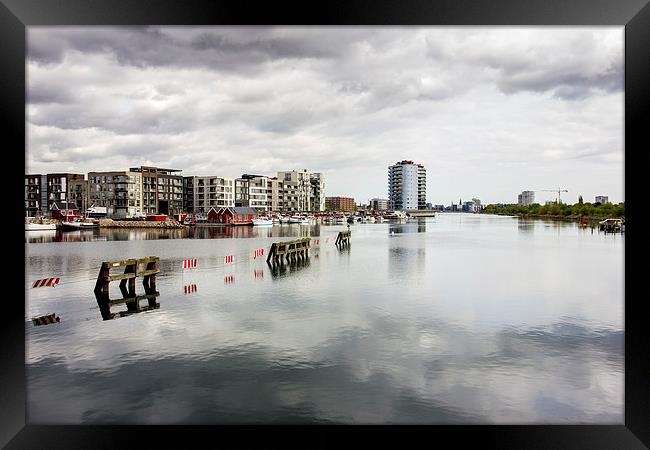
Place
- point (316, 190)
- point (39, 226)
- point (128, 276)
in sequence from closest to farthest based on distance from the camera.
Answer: point (128, 276)
point (39, 226)
point (316, 190)

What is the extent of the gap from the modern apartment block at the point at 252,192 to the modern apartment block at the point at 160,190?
14.9 metres

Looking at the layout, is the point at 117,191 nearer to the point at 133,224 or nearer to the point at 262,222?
the point at 133,224

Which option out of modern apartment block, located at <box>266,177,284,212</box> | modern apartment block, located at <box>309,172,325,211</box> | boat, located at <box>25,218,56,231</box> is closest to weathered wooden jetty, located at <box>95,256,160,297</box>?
boat, located at <box>25,218,56,231</box>

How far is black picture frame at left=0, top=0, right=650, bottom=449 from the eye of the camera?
5406 mm

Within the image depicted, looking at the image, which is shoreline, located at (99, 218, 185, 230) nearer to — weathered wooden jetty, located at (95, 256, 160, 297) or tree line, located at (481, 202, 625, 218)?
weathered wooden jetty, located at (95, 256, 160, 297)

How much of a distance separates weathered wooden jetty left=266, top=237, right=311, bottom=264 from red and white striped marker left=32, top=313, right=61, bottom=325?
610 inches

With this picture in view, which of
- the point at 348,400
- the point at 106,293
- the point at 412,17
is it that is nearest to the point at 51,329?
the point at 106,293

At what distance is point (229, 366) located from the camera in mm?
9664

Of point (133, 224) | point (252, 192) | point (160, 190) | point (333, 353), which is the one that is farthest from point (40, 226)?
point (333, 353)

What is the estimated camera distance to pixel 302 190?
141 metres

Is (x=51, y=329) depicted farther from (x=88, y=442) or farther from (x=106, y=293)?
(x=88, y=442)

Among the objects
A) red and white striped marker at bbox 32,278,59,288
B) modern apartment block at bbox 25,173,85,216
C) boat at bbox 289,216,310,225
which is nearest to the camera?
red and white striped marker at bbox 32,278,59,288

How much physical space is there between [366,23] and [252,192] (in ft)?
382
